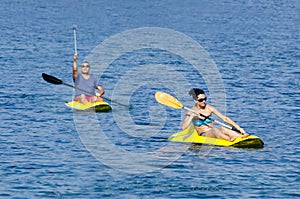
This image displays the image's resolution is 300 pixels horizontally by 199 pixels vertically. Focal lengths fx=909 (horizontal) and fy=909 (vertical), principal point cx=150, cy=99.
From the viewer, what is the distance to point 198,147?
101 ft

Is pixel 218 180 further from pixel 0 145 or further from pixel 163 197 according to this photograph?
pixel 0 145

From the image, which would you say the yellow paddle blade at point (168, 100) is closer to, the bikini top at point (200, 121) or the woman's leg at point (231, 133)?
the bikini top at point (200, 121)

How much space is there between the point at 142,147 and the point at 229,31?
1761 inches

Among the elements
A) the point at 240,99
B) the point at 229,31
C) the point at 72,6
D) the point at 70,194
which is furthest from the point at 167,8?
the point at 70,194

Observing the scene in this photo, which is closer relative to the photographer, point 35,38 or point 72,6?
point 35,38

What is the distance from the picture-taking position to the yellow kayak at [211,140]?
30.4m

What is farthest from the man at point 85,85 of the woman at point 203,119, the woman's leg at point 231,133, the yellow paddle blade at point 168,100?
the woman's leg at point 231,133

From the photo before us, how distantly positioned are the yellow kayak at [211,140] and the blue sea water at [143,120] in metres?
0.29

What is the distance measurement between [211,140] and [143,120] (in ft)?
19.7

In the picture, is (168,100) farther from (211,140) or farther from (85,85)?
(85,85)

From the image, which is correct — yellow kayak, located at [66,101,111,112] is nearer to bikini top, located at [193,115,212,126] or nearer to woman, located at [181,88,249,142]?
woman, located at [181,88,249,142]

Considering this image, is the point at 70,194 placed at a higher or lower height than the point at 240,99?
lower

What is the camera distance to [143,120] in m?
36.4

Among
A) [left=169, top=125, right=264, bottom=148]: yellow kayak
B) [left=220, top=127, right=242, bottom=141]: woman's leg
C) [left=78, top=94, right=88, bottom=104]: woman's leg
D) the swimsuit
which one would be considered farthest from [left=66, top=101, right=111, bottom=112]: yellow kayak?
[left=220, top=127, right=242, bottom=141]: woman's leg
